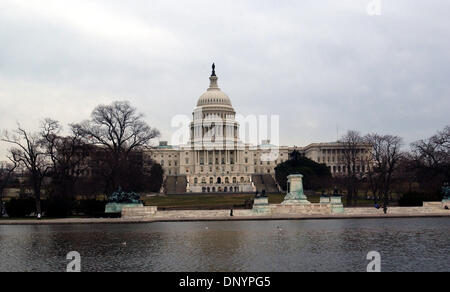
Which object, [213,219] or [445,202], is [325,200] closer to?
[445,202]

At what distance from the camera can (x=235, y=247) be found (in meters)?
24.4

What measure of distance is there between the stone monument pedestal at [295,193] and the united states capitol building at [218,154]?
7283 cm

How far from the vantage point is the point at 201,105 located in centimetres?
14200

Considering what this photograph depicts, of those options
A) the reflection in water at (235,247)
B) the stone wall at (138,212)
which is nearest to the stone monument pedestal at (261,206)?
the stone wall at (138,212)

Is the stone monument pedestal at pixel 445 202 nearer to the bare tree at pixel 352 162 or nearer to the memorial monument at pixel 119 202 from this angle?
the bare tree at pixel 352 162

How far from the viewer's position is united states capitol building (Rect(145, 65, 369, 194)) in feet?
431

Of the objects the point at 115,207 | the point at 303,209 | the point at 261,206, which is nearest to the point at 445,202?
the point at 303,209

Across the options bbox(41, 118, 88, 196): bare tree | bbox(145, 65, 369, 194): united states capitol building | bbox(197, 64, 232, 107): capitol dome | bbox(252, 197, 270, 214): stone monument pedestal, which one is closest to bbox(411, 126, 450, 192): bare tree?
bbox(252, 197, 270, 214): stone monument pedestal

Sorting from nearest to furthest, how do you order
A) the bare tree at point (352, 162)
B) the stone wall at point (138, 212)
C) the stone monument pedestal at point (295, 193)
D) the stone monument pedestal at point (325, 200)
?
the stone wall at point (138, 212), the stone monument pedestal at point (325, 200), the stone monument pedestal at point (295, 193), the bare tree at point (352, 162)

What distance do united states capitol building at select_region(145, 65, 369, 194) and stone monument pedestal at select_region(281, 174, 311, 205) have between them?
72.8m

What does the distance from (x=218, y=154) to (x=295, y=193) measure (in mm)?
92256

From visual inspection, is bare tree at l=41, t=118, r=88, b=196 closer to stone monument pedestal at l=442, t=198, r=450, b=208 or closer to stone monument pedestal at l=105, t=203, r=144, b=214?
stone monument pedestal at l=105, t=203, r=144, b=214

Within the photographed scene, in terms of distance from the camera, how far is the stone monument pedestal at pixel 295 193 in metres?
47.3
